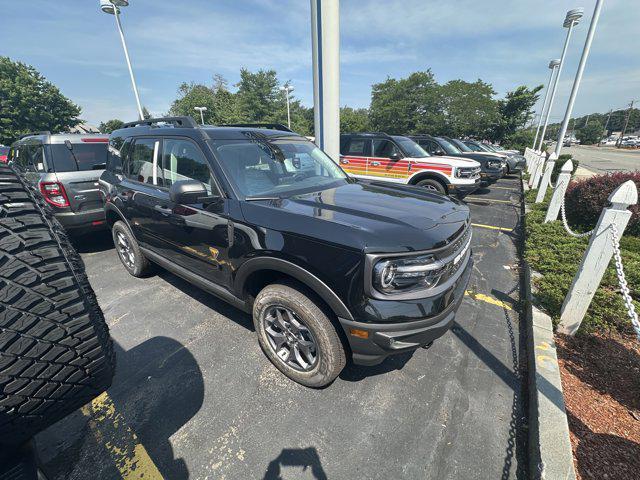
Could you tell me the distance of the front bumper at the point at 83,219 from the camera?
183 inches

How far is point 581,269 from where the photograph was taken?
2.71 m

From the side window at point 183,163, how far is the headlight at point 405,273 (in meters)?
1.69

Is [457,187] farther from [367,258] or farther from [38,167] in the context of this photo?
[38,167]

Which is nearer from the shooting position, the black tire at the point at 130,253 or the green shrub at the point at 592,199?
the black tire at the point at 130,253

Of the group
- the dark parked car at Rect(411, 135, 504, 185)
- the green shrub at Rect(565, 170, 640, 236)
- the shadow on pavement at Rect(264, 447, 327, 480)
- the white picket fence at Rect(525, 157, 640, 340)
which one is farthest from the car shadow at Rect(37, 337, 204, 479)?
the dark parked car at Rect(411, 135, 504, 185)

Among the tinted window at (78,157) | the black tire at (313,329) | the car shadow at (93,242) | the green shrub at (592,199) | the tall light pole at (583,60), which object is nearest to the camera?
the black tire at (313,329)

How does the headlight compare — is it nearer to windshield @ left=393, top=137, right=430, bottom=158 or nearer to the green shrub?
the green shrub

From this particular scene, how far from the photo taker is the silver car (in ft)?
15.0

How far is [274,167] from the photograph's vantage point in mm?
2916

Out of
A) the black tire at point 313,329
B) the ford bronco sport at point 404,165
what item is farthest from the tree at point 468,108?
the black tire at point 313,329

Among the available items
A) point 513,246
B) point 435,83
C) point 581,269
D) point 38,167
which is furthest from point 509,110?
point 38,167

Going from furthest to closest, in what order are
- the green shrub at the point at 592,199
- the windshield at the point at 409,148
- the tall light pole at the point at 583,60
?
the tall light pole at the point at 583,60 → the windshield at the point at 409,148 → the green shrub at the point at 592,199

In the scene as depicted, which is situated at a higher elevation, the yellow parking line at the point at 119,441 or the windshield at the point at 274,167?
the windshield at the point at 274,167

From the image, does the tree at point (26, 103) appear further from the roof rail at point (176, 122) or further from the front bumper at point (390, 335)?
the front bumper at point (390, 335)
